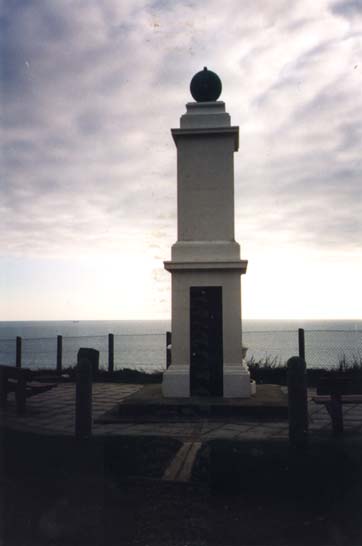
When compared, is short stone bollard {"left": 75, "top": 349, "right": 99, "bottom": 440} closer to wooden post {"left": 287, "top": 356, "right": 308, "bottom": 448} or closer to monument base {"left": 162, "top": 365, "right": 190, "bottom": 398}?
wooden post {"left": 287, "top": 356, "right": 308, "bottom": 448}

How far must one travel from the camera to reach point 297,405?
17.0ft

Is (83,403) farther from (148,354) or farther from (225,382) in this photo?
(148,354)

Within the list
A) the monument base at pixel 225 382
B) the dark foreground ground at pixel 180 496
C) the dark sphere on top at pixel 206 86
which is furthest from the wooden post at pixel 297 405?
the dark sphere on top at pixel 206 86

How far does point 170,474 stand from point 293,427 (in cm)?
129

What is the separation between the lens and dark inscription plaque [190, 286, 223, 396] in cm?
816

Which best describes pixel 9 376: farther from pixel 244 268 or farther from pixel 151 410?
pixel 244 268

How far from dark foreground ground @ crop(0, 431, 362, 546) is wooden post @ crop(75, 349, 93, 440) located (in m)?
0.17

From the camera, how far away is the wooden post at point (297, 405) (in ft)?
16.9

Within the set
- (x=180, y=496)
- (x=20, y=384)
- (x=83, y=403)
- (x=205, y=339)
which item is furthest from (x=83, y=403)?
(x=205, y=339)

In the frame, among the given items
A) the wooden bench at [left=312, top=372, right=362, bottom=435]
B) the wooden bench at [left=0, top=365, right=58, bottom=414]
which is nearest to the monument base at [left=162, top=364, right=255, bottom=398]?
the wooden bench at [left=0, top=365, right=58, bottom=414]

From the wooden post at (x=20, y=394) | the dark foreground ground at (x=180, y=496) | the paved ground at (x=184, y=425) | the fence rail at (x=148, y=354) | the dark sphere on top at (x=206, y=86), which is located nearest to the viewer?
the dark foreground ground at (x=180, y=496)

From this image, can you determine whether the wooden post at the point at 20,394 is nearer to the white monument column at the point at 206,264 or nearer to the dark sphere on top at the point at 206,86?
the white monument column at the point at 206,264

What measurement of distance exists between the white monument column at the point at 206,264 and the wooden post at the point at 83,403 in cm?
259

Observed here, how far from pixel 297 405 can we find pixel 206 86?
573cm
